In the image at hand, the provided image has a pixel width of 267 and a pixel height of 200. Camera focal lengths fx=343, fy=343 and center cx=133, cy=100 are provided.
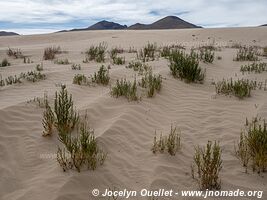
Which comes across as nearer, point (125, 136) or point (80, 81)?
point (125, 136)

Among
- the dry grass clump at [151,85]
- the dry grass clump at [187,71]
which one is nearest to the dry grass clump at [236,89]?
the dry grass clump at [187,71]

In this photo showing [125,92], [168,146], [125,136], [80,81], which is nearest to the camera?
[168,146]

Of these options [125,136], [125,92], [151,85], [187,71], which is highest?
[187,71]

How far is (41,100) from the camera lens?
5777mm

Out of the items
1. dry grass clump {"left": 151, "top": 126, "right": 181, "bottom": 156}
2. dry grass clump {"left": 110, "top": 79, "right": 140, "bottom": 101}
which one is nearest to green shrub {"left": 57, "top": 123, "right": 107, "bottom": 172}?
dry grass clump {"left": 151, "top": 126, "right": 181, "bottom": 156}

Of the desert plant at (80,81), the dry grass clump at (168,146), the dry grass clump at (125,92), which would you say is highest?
the desert plant at (80,81)

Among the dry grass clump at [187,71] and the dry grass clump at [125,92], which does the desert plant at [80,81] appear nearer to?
the dry grass clump at [125,92]

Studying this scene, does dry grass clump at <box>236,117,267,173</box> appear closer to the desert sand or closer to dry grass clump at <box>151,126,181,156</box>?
the desert sand

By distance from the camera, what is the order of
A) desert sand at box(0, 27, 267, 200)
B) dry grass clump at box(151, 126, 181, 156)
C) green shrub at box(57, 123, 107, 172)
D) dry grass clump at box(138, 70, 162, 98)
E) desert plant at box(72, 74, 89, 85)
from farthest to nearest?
1. desert plant at box(72, 74, 89, 85)
2. dry grass clump at box(138, 70, 162, 98)
3. dry grass clump at box(151, 126, 181, 156)
4. green shrub at box(57, 123, 107, 172)
5. desert sand at box(0, 27, 267, 200)

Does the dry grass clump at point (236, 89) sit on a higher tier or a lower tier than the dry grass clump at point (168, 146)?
higher

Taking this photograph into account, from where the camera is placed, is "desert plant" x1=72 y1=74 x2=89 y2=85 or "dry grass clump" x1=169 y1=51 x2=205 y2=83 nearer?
"desert plant" x1=72 y1=74 x2=89 y2=85

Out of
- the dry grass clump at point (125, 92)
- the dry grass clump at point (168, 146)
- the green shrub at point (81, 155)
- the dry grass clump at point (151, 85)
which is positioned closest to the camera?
the green shrub at point (81, 155)

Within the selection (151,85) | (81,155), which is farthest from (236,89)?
(81,155)

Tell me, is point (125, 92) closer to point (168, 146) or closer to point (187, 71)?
point (187, 71)
